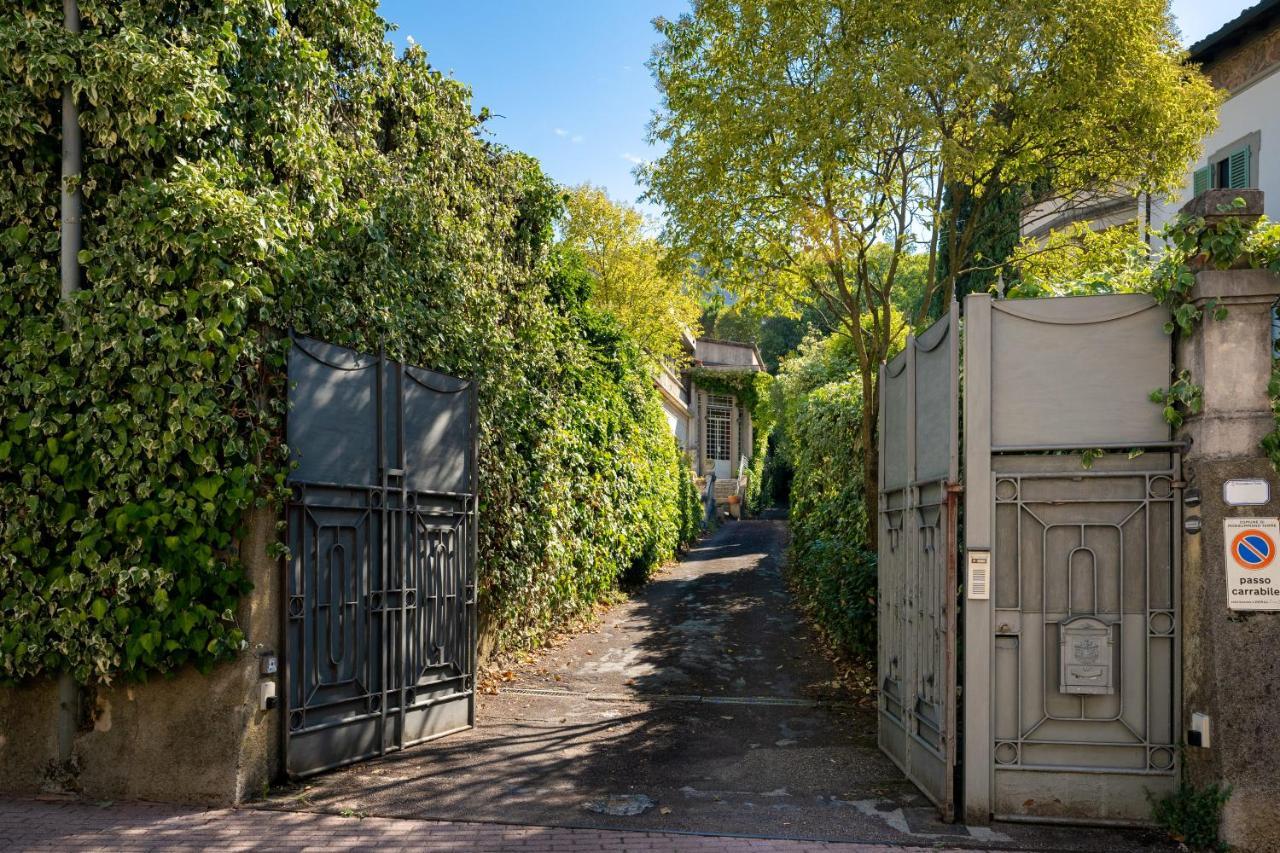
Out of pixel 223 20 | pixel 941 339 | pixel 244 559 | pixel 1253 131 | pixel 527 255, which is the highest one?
pixel 1253 131

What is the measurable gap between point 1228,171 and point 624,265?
20.1 metres

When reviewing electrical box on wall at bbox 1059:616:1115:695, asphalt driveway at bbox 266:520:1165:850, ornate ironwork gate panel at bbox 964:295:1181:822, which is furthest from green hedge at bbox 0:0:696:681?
electrical box on wall at bbox 1059:616:1115:695

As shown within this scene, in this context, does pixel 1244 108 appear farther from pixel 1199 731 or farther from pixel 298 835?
pixel 298 835

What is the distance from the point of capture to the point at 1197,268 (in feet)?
19.6

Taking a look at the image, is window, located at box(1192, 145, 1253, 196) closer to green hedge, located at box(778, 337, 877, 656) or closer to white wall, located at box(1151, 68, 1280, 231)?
white wall, located at box(1151, 68, 1280, 231)

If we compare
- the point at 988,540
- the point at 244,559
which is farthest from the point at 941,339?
the point at 244,559

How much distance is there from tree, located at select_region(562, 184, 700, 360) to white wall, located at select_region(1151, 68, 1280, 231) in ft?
62.6

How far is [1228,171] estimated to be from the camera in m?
15.4

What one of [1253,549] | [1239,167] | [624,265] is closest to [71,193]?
[1253,549]

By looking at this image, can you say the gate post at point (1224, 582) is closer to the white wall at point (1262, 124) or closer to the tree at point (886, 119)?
the tree at point (886, 119)

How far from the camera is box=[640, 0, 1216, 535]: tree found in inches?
397

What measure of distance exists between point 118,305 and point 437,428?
287 centimetres

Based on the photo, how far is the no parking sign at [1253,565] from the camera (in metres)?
5.69

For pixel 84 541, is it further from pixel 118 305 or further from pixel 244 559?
pixel 118 305
